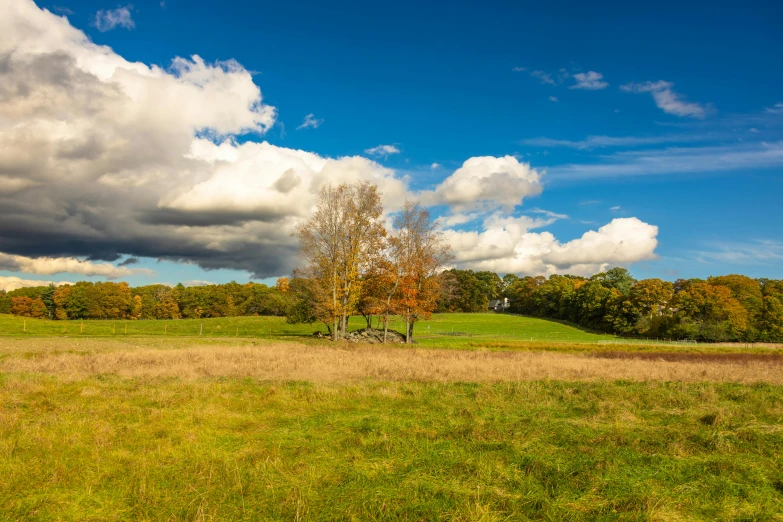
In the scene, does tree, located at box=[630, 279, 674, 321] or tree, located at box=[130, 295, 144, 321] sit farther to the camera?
tree, located at box=[130, 295, 144, 321]

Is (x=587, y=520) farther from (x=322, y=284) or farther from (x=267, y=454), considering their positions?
(x=322, y=284)

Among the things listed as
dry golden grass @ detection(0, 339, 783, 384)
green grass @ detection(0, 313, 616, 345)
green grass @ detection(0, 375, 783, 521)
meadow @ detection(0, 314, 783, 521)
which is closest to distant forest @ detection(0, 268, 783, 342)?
green grass @ detection(0, 313, 616, 345)

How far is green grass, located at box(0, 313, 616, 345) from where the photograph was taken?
5597 cm

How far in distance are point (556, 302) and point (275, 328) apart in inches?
3548

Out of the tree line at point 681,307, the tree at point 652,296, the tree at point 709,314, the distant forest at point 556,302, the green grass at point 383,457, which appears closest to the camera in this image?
the green grass at point 383,457

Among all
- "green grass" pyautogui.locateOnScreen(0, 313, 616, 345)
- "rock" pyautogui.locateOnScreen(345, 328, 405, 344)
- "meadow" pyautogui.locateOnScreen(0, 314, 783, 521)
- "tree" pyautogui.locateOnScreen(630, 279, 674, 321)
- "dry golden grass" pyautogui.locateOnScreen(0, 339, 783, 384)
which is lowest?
"green grass" pyautogui.locateOnScreen(0, 313, 616, 345)

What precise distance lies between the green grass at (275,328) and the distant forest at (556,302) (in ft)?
18.8

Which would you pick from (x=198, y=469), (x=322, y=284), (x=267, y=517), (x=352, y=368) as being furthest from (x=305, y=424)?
(x=322, y=284)

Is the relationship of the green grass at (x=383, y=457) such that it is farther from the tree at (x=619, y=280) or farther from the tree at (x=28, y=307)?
the tree at (x=28, y=307)

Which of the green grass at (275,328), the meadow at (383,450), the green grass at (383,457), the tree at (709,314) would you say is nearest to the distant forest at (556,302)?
the tree at (709,314)

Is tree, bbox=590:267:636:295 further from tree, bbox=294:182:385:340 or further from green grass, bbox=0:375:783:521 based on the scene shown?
green grass, bbox=0:375:783:521

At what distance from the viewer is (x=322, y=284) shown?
4653cm

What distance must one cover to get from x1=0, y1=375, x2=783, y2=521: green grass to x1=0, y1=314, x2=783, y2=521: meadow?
4cm

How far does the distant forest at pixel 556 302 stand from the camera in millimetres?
78812
